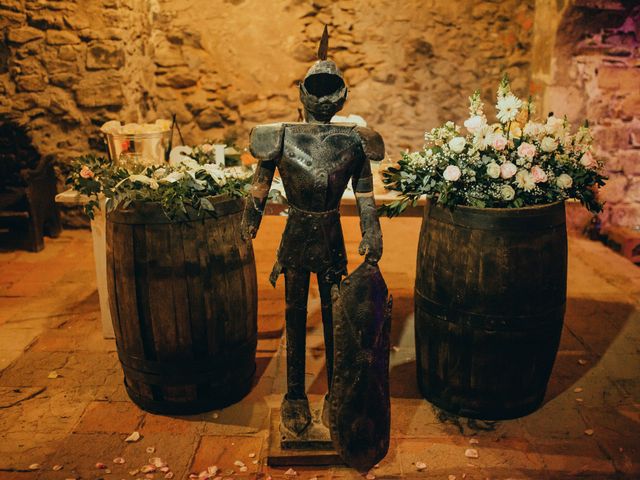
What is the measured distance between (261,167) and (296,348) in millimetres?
769

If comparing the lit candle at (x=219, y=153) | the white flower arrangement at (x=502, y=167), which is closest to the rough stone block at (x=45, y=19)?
the lit candle at (x=219, y=153)

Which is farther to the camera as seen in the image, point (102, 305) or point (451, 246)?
point (102, 305)

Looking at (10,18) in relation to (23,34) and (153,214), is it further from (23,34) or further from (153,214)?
(153,214)

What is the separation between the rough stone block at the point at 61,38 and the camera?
533 cm

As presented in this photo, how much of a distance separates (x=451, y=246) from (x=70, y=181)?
71.5 inches

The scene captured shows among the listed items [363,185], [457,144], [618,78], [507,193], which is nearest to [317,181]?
[363,185]

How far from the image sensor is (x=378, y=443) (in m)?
2.16

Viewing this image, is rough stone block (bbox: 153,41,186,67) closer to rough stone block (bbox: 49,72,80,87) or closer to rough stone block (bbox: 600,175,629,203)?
rough stone block (bbox: 49,72,80,87)

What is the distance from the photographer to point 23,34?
Result: 5336 millimetres

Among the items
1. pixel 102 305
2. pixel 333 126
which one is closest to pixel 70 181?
pixel 102 305

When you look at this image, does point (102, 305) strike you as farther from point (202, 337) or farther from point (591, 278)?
point (591, 278)

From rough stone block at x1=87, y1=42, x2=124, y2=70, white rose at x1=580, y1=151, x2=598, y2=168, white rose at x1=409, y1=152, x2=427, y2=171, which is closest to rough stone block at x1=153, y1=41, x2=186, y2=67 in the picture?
rough stone block at x1=87, y1=42, x2=124, y2=70

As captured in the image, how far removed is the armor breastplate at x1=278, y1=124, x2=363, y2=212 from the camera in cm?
228

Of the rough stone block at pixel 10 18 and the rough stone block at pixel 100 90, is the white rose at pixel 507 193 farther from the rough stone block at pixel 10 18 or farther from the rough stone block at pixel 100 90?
Answer: the rough stone block at pixel 10 18
